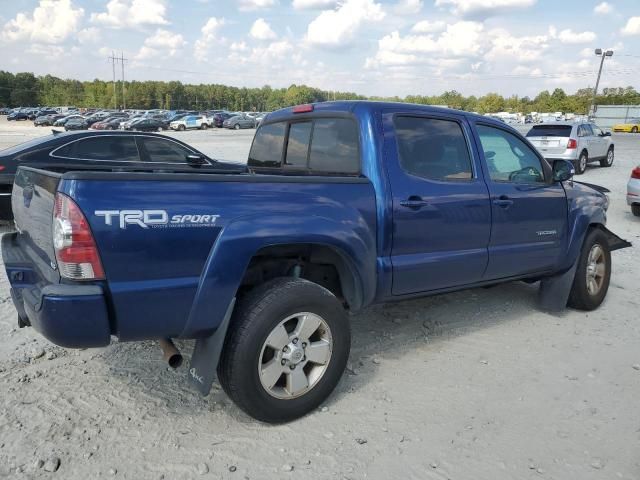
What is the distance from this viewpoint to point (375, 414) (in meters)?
3.25

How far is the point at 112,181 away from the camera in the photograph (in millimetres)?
2477

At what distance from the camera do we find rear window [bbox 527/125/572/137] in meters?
16.9

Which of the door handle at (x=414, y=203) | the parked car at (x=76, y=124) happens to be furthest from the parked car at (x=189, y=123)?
the door handle at (x=414, y=203)

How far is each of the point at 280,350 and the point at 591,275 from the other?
3.61 m

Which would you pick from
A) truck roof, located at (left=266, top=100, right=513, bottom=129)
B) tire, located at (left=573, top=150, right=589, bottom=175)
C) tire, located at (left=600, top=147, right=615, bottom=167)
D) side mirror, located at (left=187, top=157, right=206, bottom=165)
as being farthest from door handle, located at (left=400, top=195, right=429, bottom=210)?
tire, located at (left=600, top=147, right=615, bottom=167)

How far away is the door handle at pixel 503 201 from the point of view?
4.14 metres

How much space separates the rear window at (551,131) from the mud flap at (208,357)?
1648cm

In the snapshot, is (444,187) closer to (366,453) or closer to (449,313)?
(449,313)

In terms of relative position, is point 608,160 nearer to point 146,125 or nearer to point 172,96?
point 146,125

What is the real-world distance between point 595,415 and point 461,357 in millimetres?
1015

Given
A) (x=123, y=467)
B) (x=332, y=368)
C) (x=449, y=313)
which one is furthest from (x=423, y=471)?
(x=449, y=313)

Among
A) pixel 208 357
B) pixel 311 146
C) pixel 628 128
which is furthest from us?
pixel 628 128

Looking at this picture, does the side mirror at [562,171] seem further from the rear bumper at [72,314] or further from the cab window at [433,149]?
the rear bumper at [72,314]

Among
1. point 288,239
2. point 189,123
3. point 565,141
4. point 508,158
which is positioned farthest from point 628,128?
point 288,239
